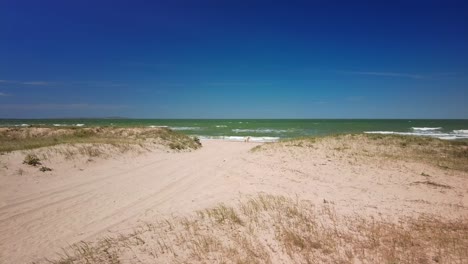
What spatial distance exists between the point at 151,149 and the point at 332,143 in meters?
14.5

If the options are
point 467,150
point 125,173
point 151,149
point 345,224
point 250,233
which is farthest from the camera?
point 151,149

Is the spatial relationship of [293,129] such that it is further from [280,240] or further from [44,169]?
[280,240]

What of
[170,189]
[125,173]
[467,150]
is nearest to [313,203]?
[170,189]

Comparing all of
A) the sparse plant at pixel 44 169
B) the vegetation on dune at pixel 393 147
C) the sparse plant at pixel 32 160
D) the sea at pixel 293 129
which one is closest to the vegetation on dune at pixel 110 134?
the vegetation on dune at pixel 393 147

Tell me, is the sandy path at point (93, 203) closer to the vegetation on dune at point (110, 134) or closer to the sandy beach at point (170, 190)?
the sandy beach at point (170, 190)

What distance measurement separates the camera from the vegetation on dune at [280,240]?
530 centimetres

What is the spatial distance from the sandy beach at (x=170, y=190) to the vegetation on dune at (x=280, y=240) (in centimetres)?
27

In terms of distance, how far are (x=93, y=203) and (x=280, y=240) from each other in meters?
6.65

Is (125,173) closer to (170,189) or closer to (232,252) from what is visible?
(170,189)

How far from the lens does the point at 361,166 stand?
1520 cm

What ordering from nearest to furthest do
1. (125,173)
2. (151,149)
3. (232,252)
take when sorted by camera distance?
(232,252)
(125,173)
(151,149)

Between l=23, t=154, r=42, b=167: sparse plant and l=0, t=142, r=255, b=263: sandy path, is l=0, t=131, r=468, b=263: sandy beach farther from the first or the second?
l=23, t=154, r=42, b=167: sparse plant

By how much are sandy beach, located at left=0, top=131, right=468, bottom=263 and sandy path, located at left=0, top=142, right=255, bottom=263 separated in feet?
0.09

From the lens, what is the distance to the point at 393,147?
2097 centimetres
